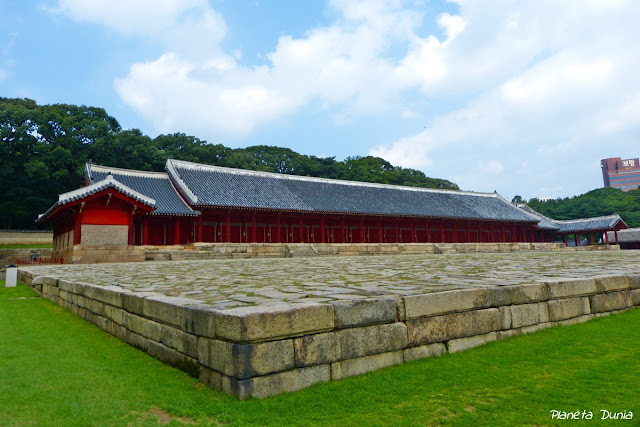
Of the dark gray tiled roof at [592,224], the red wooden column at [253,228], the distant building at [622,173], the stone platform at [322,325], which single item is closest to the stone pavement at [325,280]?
the stone platform at [322,325]

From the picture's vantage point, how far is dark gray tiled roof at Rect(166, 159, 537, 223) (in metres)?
28.4

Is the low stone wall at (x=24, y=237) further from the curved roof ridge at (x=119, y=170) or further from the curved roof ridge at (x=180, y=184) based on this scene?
the curved roof ridge at (x=180, y=184)

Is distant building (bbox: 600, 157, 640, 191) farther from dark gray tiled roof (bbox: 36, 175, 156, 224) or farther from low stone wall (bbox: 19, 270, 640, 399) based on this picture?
low stone wall (bbox: 19, 270, 640, 399)

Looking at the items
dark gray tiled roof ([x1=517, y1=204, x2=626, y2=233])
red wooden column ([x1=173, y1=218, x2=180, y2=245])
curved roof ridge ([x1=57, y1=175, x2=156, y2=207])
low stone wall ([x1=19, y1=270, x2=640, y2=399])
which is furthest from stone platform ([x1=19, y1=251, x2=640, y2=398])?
dark gray tiled roof ([x1=517, y1=204, x2=626, y2=233])

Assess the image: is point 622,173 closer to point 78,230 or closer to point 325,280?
point 78,230

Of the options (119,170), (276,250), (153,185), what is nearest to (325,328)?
(276,250)

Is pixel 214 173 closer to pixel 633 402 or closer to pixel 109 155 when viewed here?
pixel 109 155

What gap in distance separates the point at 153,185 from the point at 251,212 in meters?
7.07

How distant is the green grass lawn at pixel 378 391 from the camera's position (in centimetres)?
298

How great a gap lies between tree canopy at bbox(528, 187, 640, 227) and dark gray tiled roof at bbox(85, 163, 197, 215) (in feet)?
209

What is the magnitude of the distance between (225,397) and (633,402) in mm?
3110

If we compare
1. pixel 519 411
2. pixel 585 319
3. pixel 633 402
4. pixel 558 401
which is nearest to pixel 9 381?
pixel 519 411

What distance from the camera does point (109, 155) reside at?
149ft

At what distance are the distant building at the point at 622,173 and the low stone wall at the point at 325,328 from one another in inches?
7209
